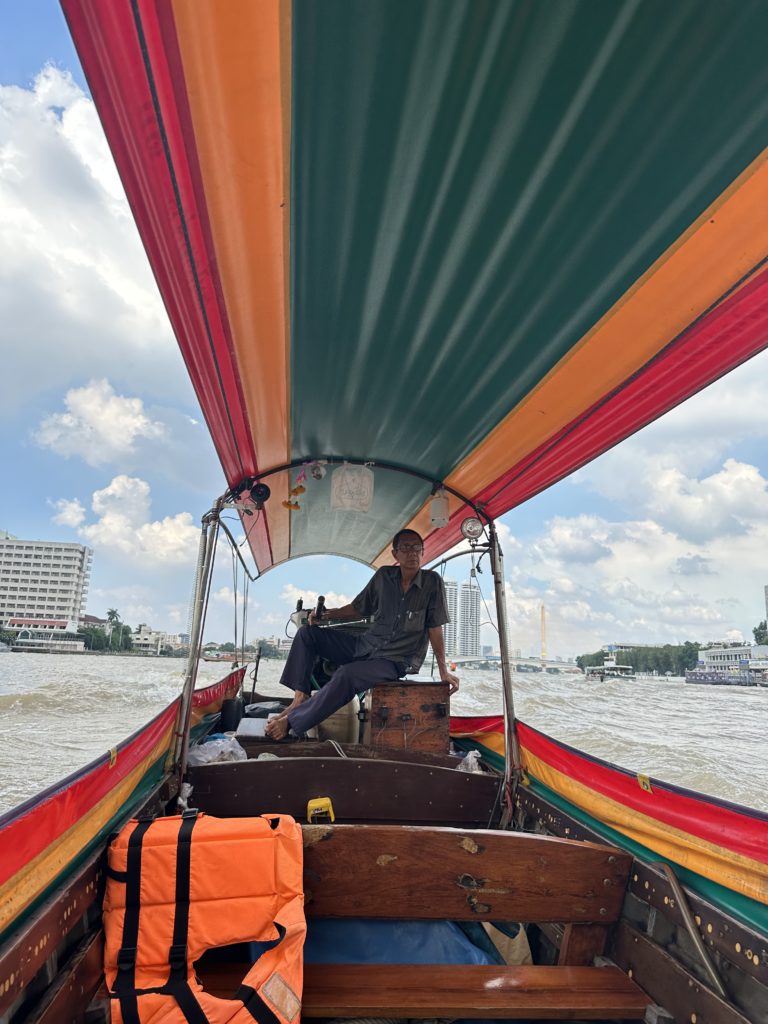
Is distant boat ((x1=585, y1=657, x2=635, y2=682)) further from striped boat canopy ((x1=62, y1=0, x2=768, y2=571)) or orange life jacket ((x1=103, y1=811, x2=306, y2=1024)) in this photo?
orange life jacket ((x1=103, y1=811, x2=306, y2=1024))

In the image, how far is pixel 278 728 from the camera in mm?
3504

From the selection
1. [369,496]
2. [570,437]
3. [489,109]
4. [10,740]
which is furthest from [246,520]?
[10,740]

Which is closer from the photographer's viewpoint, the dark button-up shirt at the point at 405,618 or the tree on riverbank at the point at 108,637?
the dark button-up shirt at the point at 405,618

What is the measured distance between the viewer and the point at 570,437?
9.32ft

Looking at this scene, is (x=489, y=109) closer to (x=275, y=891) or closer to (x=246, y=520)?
(x=275, y=891)

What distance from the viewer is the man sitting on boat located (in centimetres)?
347

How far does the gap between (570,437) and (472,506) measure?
45.7 inches

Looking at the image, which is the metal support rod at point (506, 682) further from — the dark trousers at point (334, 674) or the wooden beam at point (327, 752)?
the dark trousers at point (334, 674)

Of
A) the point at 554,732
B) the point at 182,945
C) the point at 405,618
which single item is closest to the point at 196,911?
the point at 182,945

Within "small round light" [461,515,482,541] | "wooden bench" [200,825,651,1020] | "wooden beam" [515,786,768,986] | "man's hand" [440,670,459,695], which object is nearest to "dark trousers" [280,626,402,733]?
"man's hand" [440,670,459,695]

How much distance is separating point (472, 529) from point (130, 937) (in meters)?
2.75

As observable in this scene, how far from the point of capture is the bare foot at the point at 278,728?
11.4 feet

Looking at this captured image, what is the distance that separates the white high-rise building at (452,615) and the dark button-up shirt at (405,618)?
0.62 ft

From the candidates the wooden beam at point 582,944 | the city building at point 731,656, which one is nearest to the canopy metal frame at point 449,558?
the wooden beam at point 582,944
